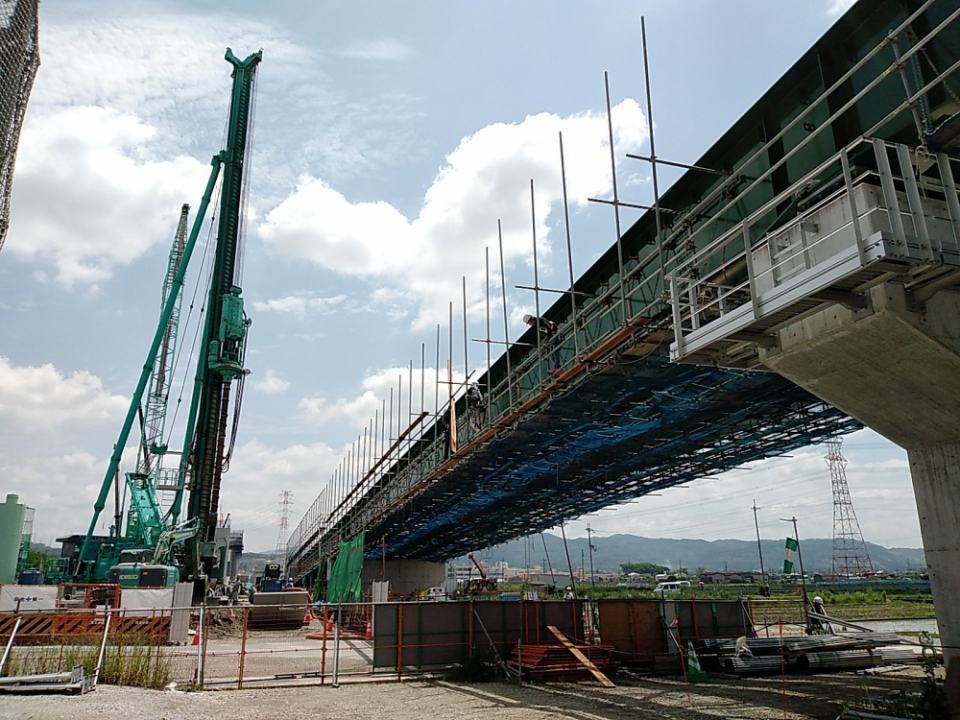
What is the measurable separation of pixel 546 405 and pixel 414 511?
21.0 meters

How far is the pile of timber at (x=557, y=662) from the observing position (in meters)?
18.2

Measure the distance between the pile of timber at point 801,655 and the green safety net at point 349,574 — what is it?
1956 centimetres

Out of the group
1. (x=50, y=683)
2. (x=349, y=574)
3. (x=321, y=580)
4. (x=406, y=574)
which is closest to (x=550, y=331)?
(x=50, y=683)

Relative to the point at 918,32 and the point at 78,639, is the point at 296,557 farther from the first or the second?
the point at 918,32

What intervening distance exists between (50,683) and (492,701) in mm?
8651

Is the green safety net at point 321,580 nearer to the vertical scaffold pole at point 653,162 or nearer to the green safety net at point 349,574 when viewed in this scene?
the green safety net at point 349,574

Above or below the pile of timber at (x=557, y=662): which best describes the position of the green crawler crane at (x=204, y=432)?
above

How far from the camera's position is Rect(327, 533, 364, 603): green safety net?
3569 centimetres

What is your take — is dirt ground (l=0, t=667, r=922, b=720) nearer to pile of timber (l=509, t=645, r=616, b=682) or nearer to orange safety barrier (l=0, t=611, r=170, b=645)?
pile of timber (l=509, t=645, r=616, b=682)

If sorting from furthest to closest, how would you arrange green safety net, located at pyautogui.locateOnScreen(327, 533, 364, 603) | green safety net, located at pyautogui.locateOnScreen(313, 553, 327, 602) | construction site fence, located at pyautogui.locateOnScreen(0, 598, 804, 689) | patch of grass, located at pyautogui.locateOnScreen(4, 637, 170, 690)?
green safety net, located at pyautogui.locateOnScreen(313, 553, 327, 602), green safety net, located at pyautogui.locateOnScreen(327, 533, 364, 603), construction site fence, located at pyautogui.locateOnScreen(0, 598, 804, 689), patch of grass, located at pyautogui.locateOnScreen(4, 637, 170, 690)

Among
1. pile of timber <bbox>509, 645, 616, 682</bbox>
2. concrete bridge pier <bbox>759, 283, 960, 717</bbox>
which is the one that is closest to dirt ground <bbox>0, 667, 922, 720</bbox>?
pile of timber <bbox>509, 645, 616, 682</bbox>

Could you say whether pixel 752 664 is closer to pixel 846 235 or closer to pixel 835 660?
pixel 835 660

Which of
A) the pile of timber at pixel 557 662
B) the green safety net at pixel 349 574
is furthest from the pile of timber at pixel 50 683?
the green safety net at pixel 349 574

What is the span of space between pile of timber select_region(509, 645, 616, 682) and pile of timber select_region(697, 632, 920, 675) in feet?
9.58
